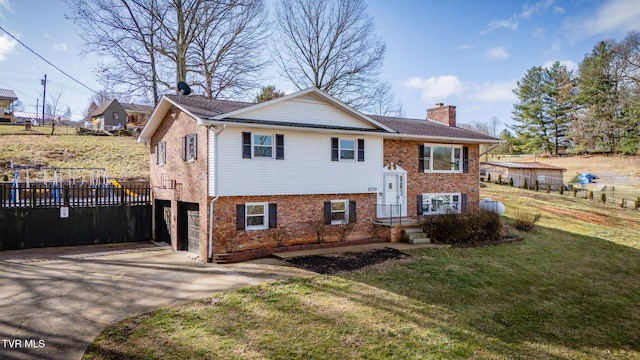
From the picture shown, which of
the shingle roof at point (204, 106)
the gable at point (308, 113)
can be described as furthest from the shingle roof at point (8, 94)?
the gable at point (308, 113)

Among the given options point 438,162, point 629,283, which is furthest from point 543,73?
point 629,283

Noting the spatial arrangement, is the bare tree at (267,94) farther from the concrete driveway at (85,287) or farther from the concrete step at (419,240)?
the concrete step at (419,240)

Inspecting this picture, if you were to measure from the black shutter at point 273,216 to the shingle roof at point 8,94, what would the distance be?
167ft

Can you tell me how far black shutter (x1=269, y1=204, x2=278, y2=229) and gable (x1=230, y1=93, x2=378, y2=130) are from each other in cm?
332

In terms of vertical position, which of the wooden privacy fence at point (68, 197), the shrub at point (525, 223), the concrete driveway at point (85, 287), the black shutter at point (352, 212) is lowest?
the concrete driveway at point (85, 287)

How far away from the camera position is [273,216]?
14008mm

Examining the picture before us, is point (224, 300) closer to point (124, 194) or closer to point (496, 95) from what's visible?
point (124, 194)

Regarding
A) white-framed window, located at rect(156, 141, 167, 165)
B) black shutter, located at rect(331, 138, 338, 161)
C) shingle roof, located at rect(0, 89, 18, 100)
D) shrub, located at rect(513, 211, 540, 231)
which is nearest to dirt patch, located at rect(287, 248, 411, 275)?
black shutter, located at rect(331, 138, 338, 161)

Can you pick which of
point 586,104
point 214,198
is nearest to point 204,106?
point 214,198

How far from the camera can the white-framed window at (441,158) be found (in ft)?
60.3

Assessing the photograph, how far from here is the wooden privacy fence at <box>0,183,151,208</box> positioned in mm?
14835

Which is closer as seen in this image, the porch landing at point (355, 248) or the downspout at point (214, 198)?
the downspout at point (214, 198)

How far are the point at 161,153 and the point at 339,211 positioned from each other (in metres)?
9.05

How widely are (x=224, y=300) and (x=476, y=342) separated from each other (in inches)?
229
